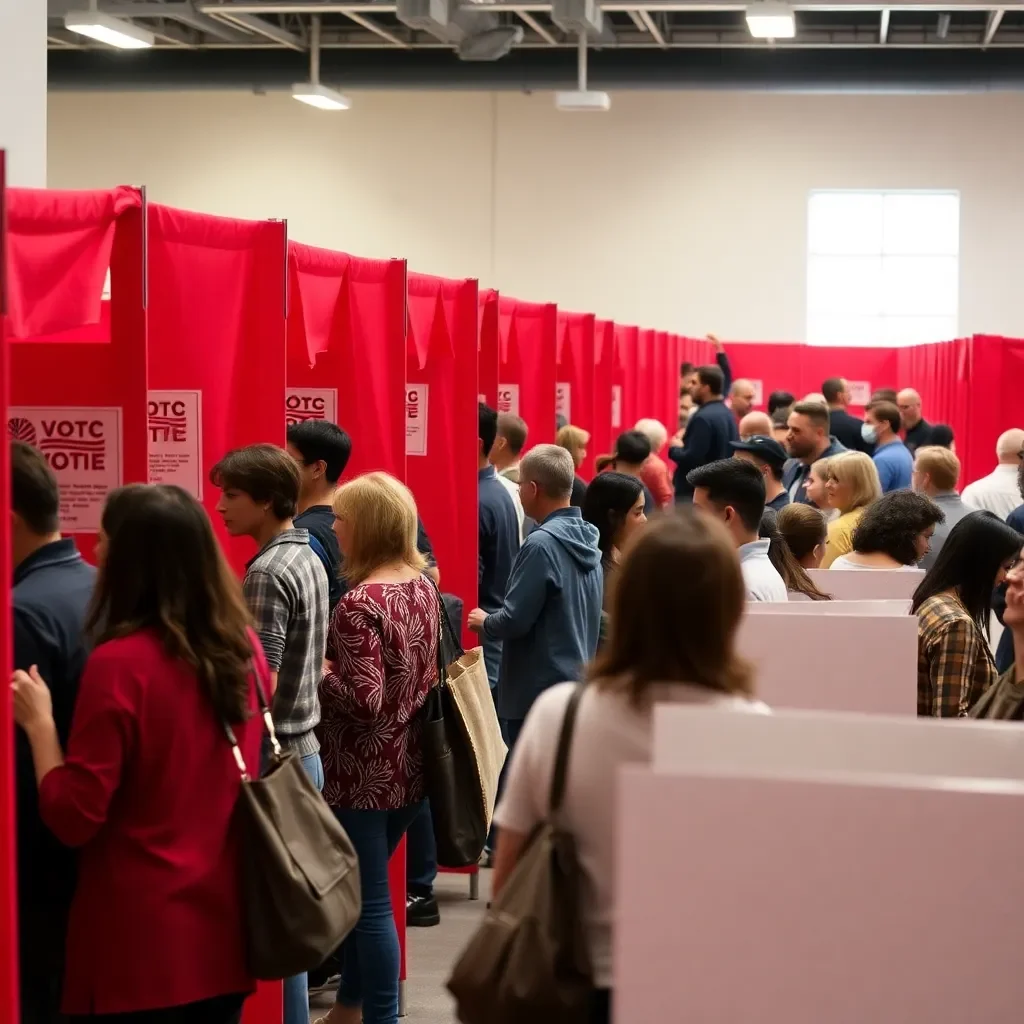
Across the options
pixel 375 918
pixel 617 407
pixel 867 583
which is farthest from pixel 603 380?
pixel 375 918

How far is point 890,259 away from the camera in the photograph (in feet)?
54.7

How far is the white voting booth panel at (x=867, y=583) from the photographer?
3.85 meters

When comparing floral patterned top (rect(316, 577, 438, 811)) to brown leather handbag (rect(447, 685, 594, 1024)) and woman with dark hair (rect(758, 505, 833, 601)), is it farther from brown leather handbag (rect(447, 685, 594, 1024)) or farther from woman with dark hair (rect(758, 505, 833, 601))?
brown leather handbag (rect(447, 685, 594, 1024))

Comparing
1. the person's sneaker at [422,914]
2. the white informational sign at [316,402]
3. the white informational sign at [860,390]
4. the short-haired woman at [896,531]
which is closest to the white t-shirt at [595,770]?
the short-haired woman at [896,531]

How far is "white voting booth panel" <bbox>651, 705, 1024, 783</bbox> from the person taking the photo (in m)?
1.96

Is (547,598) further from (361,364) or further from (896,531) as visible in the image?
(896,531)

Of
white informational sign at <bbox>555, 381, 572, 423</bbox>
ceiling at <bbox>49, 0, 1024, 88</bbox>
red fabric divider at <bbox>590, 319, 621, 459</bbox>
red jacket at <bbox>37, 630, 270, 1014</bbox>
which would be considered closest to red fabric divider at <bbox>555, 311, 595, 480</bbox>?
white informational sign at <bbox>555, 381, 572, 423</bbox>

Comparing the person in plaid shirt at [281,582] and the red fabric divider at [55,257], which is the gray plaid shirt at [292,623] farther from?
the red fabric divider at [55,257]

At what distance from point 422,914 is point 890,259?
43.5 feet

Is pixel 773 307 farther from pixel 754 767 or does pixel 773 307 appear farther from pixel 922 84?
pixel 754 767

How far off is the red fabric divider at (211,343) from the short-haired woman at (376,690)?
11.5 inches

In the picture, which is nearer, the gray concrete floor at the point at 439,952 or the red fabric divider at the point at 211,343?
the red fabric divider at the point at 211,343

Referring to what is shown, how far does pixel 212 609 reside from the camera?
2.28 metres

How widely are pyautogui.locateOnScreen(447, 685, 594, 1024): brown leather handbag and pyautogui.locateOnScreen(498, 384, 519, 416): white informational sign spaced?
518cm
